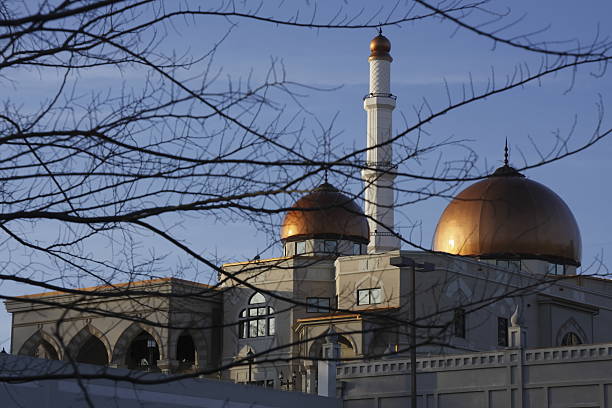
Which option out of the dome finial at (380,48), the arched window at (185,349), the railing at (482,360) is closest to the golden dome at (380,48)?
the dome finial at (380,48)

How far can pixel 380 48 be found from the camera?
44.4 meters

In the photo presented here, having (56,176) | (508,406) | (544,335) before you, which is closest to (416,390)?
(508,406)

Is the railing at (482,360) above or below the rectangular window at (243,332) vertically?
below

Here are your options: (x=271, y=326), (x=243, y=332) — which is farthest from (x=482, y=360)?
(x=243, y=332)

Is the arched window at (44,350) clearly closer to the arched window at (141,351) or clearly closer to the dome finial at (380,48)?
the arched window at (141,351)

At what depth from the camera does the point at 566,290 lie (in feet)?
137

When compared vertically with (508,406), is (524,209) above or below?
above

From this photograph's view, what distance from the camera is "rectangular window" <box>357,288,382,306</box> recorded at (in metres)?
38.5

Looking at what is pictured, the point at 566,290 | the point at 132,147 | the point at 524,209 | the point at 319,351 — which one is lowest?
the point at 132,147

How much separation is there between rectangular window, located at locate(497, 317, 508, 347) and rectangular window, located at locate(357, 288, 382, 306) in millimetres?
4148

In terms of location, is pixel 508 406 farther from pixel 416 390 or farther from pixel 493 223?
pixel 493 223

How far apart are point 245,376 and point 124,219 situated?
3642 cm

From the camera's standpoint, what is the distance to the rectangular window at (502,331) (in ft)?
127

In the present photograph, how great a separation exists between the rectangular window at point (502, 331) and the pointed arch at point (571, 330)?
224 centimetres
